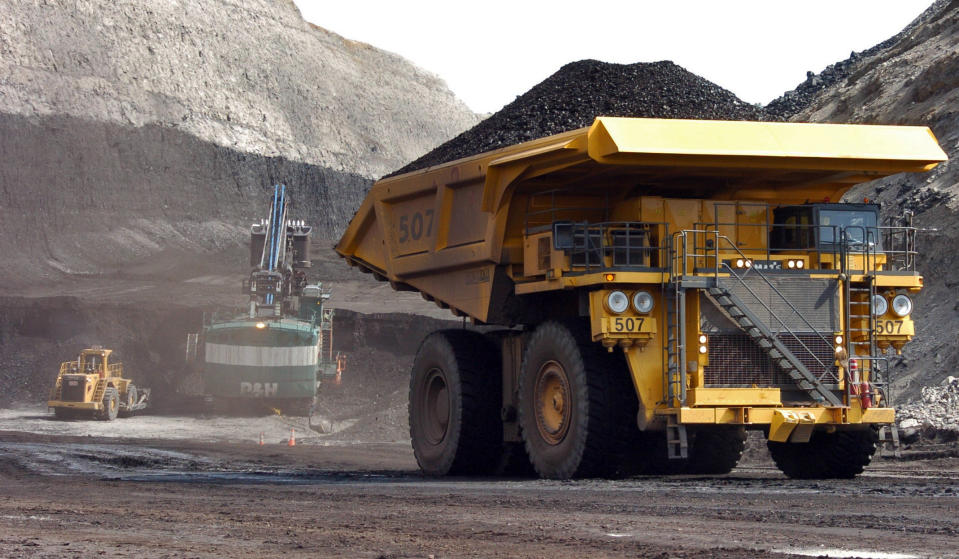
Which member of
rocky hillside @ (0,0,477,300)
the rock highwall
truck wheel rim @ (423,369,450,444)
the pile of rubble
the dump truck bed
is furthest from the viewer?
the rock highwall

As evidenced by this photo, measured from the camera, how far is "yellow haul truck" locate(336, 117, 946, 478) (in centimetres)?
1265

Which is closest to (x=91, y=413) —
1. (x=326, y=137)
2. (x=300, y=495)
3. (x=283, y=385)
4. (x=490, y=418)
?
(x=283, y=385)

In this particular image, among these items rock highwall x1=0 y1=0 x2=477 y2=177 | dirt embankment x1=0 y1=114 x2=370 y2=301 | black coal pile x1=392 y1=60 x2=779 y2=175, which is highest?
rock highwall x1=0 y1=0 x2=477 y2=177

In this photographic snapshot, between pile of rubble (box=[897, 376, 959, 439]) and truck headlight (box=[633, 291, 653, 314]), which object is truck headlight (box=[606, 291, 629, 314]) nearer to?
truck headlight (box=[633, 291, 653, 314])

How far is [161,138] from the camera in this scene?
77750 millimetres

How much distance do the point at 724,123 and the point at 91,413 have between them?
26558 millimetres

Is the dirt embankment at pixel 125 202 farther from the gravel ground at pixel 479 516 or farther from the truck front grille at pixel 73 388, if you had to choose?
the gravel ground at pixel 479 516

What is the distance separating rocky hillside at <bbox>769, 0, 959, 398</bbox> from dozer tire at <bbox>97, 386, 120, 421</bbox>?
1863cm

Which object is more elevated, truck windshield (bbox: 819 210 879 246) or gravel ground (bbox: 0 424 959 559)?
truck windshield (bbox: 819 210 879 246)

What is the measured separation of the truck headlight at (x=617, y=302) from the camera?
41.3ft

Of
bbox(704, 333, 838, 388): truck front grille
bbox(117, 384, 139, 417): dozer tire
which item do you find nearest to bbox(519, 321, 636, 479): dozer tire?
bbox(704, 333, 838, 388): truck front grille

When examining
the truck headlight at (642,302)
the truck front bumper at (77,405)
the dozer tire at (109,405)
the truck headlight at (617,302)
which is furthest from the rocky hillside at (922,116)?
the truck front bumper at (77,405)

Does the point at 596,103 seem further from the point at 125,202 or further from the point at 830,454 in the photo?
the point at 125,202

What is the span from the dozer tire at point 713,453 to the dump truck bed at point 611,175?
2.84 m
